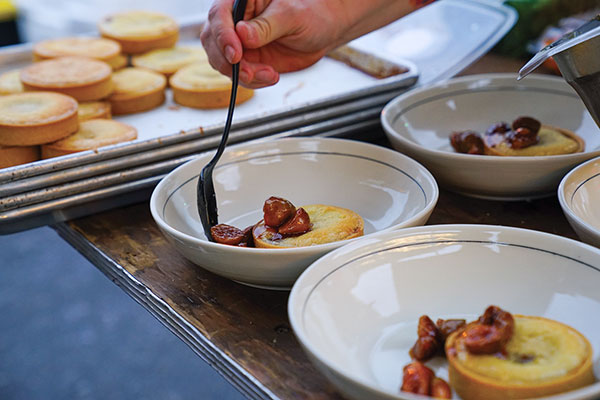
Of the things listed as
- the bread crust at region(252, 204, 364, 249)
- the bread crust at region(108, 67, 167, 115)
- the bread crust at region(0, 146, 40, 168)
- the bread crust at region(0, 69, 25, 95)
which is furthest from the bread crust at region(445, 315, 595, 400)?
the bread crust at region(0, 69, 25, 95)

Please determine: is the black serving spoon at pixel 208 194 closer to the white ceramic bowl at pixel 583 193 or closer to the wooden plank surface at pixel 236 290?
the wooden plank surface at pixel 236 290

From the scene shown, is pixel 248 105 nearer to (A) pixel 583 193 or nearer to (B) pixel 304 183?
(B) pixel 304 183

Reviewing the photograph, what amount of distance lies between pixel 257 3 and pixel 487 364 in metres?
0.83

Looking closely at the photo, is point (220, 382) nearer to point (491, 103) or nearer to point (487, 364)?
point (491, 103)

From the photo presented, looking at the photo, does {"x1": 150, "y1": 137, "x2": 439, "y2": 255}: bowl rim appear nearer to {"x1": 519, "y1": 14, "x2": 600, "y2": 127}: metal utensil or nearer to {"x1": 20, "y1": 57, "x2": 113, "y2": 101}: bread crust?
{"x1": 519, "y1": 14, "x2": 600, "y2": 127}: metal utensil

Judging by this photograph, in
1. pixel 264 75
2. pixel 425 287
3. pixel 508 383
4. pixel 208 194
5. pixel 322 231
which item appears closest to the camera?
pixel 508 383

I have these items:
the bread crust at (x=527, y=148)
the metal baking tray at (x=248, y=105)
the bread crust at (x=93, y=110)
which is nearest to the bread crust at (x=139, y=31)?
the metal baking tray at (x=248, y=105)

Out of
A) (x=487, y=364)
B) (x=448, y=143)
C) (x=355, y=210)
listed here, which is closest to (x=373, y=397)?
(x=487, y=364)

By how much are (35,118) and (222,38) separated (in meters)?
0.45

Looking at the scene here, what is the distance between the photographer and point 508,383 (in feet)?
2.12

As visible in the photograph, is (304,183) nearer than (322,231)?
No

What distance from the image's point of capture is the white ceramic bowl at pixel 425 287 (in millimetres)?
754

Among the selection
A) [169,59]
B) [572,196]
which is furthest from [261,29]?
[169,59]

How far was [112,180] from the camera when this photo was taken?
1.20 meters
